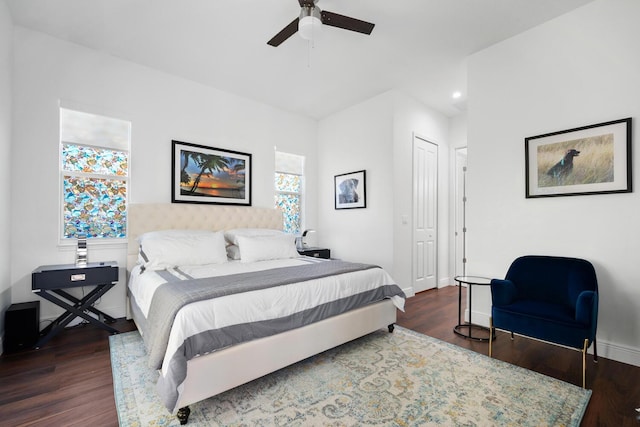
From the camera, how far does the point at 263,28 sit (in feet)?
9.68

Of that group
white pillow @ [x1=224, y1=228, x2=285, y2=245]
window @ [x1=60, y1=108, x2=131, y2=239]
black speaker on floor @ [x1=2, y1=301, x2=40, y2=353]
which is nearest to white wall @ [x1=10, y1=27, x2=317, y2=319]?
window @ [x1=60, y1=108, x2=131, y2=239]

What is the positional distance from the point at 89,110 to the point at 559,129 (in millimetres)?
4947

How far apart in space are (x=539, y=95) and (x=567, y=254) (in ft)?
5.22

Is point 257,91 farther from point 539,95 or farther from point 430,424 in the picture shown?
point 430,424

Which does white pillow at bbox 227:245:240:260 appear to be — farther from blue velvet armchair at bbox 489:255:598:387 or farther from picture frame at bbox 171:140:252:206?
blue velvet armchair at bbox 489:255:598:387

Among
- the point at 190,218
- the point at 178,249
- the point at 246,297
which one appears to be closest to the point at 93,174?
the point at 190,218

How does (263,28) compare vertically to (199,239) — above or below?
above

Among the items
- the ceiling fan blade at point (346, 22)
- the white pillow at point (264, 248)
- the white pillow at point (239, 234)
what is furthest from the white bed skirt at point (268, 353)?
the ceiling fan blade at point (346, 22)

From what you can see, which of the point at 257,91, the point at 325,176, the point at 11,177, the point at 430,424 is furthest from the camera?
the point at 325,176

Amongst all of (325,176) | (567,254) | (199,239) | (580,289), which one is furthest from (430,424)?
(325,176)

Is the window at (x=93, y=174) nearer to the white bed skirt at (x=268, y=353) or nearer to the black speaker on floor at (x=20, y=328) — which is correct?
the black speaker on floor at (x=20, y=328)

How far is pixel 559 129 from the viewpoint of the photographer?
9.27 ft

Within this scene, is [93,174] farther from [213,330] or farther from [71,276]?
[213,330]

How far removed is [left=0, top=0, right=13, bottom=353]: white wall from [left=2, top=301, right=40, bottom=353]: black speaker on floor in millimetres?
104
